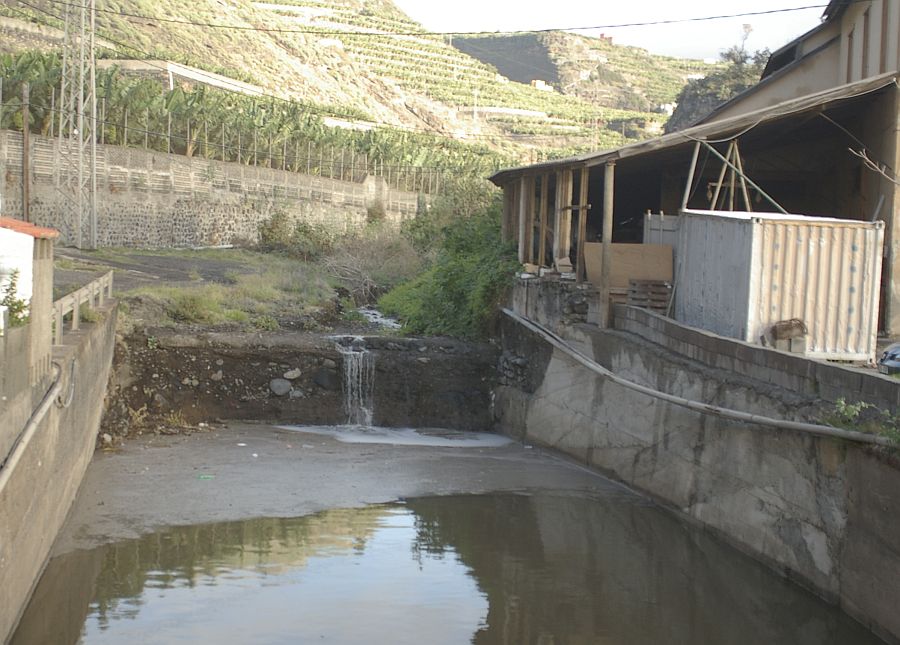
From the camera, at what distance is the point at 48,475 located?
11578 mm

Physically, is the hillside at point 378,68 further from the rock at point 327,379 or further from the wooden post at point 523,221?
the rock at point 327,379

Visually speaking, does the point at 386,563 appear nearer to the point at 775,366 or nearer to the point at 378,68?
the point at 775,366

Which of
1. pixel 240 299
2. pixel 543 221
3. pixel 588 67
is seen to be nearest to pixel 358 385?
pixel 543 221

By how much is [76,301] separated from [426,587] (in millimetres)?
7589

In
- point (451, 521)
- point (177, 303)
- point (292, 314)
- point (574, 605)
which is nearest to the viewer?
point (574, 605)

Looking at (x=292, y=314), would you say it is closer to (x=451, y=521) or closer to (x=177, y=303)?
(x=177, y=303)

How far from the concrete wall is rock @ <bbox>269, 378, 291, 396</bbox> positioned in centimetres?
1754

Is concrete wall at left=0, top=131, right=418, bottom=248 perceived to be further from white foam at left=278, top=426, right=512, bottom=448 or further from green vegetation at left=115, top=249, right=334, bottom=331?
white foam at left=278, top=426, right=512, bottom=448

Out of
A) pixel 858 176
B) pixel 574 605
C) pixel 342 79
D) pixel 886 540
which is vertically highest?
pixel 342 79

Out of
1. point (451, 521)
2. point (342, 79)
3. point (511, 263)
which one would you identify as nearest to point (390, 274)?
point (511, 263)

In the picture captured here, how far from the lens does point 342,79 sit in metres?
112

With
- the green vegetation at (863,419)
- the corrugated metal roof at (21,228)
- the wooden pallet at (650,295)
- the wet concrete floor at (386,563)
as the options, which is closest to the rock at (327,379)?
the wet concrete floor at (386,563)

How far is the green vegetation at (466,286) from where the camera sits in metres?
25.4

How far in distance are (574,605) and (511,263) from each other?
14.5 meters
